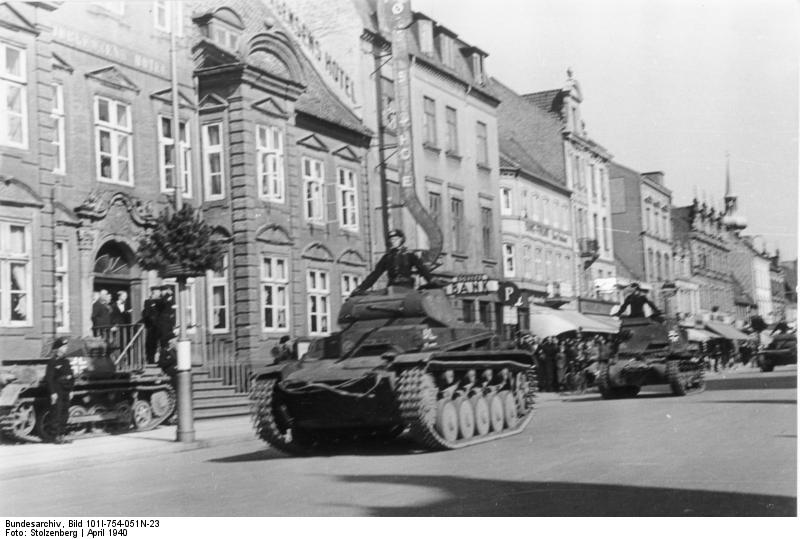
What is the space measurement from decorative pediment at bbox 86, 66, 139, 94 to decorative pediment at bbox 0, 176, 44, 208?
2818 millimetres

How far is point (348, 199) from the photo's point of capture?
92.3 ft

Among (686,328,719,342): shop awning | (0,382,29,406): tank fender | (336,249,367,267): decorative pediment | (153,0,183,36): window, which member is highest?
(153,0,183,36): window

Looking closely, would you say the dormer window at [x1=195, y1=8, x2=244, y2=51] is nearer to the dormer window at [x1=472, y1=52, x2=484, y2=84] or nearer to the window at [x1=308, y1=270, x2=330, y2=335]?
the window at [x1=308, y1=270, x2=330, y2=335]

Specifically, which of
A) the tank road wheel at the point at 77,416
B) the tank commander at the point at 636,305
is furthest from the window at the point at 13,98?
the tank commander at the point at 636,305

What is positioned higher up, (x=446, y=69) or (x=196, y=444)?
(x=446, y=69)

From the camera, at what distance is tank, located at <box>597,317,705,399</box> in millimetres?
22797

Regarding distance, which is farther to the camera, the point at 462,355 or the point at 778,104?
the point at 462,355

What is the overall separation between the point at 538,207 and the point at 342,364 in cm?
2279

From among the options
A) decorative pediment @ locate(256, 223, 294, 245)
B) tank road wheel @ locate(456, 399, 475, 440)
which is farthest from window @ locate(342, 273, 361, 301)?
tank road wheel @ locate(456, 399, 475, 440)

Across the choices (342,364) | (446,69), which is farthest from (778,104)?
(446,69)

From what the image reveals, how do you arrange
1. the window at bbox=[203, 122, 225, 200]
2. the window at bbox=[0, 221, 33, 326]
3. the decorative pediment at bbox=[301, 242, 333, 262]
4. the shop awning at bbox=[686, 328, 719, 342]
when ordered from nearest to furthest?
the window at bbox=[0, 221, 33, 326] < the window at bbox=[203, 122, 225, 200] < the decorative pediment at bbox=[301, 242, 333, 262] < the shop awning at bbox=[686, 328, 719, 342]
